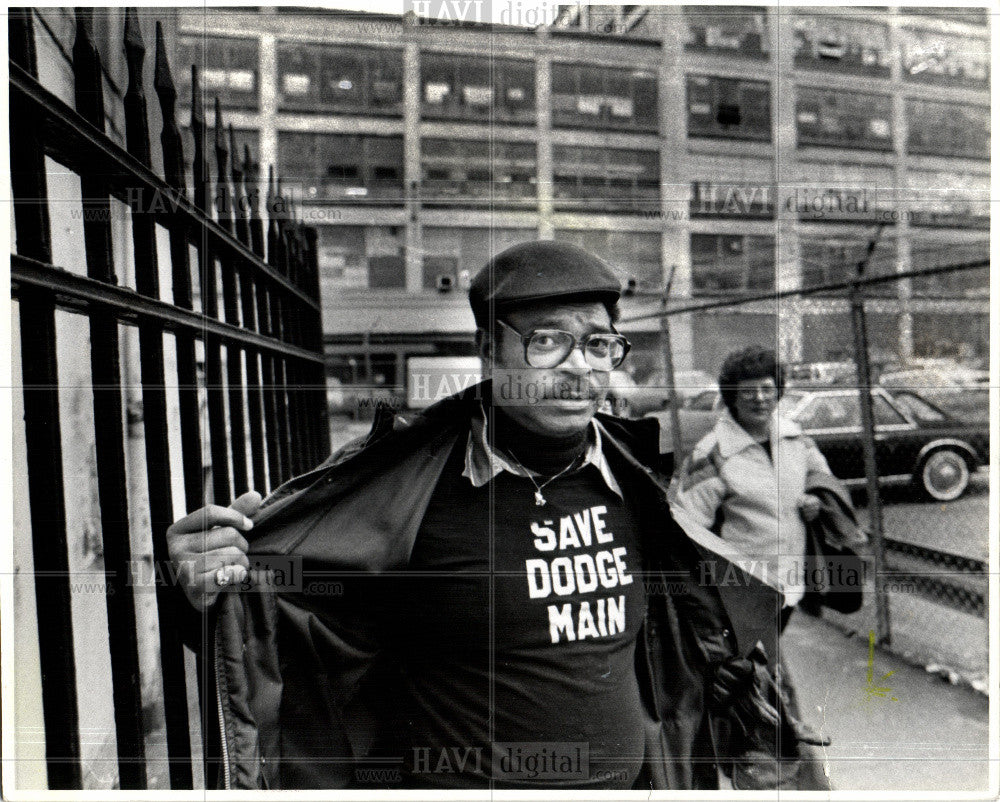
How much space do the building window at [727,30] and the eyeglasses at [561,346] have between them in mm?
1105

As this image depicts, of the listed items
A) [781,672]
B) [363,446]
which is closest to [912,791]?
[781,672]

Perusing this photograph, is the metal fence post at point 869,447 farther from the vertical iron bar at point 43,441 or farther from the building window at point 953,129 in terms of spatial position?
the vertical iron bar at point 43,441

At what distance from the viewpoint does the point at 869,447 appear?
127 inches

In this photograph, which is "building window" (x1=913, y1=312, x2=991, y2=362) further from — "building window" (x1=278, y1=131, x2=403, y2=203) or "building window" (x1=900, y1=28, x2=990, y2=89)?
"building window" (x1=278, y1=131, x2=403, y2=203)

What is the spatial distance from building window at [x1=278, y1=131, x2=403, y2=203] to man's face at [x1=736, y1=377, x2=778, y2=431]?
1373mm

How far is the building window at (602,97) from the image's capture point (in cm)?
234

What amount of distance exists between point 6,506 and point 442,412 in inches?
50.1

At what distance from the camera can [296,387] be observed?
2381 mm

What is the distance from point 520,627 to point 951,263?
2363 millimetres

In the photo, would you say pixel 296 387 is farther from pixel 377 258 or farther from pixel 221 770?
pixel 221 770

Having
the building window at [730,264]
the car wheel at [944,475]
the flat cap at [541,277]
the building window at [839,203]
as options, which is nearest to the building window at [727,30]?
the building window at [839,203]

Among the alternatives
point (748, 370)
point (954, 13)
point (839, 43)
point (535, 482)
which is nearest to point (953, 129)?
point (954, 13)

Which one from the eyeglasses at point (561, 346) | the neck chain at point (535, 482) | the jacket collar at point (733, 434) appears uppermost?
the eyeglasses at point (561, 346)

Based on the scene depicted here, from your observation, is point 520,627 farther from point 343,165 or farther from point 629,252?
point 343,165
